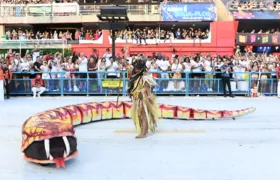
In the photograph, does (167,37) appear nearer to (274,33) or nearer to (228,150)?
(274,33)

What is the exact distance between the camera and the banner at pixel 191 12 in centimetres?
3059

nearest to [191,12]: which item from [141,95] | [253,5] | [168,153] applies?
[253,5]

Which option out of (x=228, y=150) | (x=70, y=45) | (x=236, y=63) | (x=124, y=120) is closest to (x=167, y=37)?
(x=70, y=45)

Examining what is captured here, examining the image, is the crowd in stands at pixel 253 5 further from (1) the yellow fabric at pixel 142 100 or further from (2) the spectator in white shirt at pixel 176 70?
(1) the yellow fabric at pixel 142 100

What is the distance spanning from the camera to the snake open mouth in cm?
557

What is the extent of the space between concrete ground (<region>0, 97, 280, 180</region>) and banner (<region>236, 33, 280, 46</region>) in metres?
20.6

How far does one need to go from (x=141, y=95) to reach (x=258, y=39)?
24.3 metres

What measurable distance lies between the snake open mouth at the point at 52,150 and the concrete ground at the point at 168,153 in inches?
5.6

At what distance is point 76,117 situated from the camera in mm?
8984

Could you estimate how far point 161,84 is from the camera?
15141mm

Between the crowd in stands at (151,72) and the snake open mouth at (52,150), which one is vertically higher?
the crowd in stands at (151,72)

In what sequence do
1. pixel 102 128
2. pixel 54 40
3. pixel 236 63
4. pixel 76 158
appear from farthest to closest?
pixel 54 40
pixel 236 63
pixel 102 128
pixel 76 158

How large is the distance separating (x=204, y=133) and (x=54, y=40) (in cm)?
2228

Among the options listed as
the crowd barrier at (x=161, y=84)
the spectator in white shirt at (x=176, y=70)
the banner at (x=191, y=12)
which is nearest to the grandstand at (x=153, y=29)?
the banner at (x=191, y=12)
